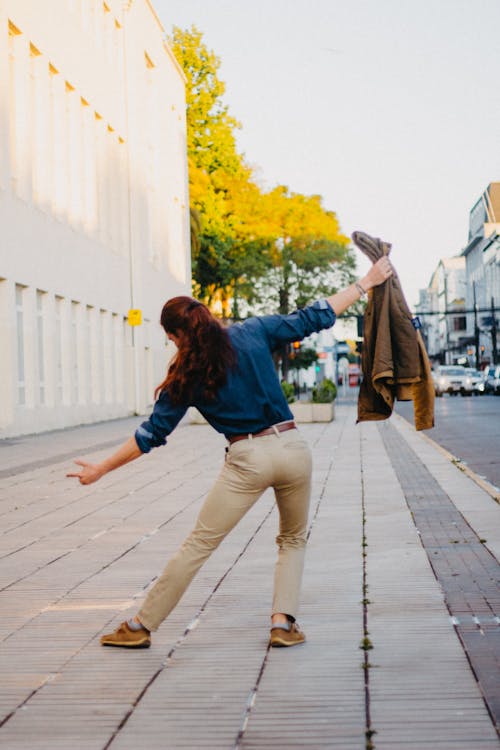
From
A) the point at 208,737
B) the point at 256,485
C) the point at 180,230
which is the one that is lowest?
the point at 208,737

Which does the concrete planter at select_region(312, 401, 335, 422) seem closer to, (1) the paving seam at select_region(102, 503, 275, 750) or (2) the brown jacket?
(1) the paving seam at select_region(102, 503, 275, 750)

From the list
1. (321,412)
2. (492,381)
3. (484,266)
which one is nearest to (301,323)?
(321,412)

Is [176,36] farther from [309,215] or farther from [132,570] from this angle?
[132,570]

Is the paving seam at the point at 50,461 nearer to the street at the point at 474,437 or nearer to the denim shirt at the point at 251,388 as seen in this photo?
the street at the point at 474,437

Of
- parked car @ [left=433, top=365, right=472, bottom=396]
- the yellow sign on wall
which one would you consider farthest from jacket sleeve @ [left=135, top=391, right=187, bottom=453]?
parked car @ [left=433, top=365, right=472, bottom=396]

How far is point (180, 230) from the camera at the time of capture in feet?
173

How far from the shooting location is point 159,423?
5691mm

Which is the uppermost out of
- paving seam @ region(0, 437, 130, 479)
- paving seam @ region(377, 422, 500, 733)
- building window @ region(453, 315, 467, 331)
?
building window @ region(453, 315, 467, 331)

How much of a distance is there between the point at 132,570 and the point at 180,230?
4509cm

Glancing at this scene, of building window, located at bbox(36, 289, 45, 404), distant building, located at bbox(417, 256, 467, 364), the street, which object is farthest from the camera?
distant building, located at bbox(417, 256, 467, 364)

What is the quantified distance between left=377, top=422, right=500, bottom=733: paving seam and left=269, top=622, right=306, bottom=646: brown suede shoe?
769mm

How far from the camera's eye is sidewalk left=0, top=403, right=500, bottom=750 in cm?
453

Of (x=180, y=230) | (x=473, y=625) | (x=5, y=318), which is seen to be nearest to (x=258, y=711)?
(x=473, y=625)

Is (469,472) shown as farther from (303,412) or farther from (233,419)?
(303,412)
